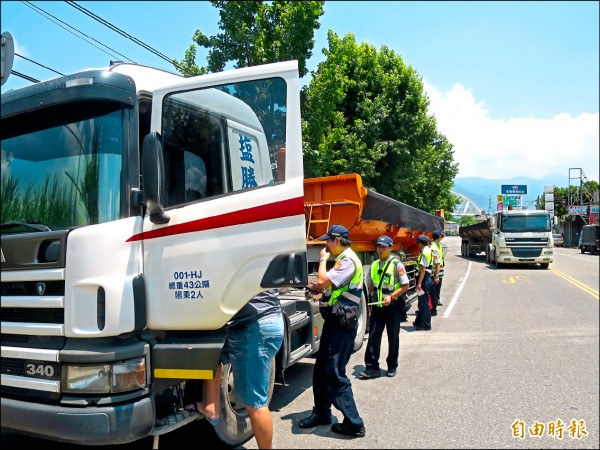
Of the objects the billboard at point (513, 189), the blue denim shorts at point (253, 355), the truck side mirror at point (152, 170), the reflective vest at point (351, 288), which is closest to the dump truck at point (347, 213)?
the reflective vest at point (351, 288)

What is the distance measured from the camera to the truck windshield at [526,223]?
21375 mm

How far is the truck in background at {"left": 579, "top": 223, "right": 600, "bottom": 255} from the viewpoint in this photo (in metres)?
36.7

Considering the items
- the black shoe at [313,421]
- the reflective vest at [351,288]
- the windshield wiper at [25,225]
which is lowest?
the black shoe at [313,421]

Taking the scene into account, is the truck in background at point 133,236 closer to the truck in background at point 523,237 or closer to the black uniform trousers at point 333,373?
the black uniform trousers at point 333,373

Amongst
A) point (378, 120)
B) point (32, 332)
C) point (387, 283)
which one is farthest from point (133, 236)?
point (378, 120)

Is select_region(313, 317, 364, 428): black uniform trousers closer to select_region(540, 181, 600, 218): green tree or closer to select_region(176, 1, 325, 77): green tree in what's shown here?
select_region(176, 1, 325, 77): green tree

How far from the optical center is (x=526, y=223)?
21.6 m

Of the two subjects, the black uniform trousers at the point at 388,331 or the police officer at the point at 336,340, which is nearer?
the police officer at the point at 336,340

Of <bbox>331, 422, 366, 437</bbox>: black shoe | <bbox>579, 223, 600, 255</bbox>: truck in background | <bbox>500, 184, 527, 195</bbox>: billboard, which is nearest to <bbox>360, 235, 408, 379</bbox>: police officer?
<bbox>331, 422, 366, 437</bbox>: black shoe

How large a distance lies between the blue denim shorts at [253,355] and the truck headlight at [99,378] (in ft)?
2.15

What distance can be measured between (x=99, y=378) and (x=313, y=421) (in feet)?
6.93

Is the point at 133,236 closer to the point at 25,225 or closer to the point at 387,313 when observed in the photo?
the point at 25,225

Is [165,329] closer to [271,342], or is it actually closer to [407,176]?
[271,342]

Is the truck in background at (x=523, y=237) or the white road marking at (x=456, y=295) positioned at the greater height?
the truck in background at (x=523, y=237)
